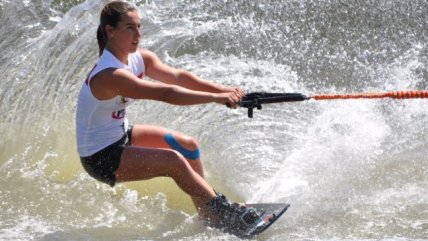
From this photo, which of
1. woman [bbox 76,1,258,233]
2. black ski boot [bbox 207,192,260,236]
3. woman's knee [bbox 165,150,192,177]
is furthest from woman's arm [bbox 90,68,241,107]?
black ski boot [bbox 207,192,260,236]

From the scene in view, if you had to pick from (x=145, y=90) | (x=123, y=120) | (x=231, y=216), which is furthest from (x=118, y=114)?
(x=231, y=216)

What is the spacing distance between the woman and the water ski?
47mm

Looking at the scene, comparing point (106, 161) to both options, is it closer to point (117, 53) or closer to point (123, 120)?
point (123, 120)

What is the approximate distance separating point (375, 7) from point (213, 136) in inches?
157

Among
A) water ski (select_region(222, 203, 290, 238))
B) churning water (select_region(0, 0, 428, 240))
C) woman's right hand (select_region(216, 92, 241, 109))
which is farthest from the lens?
churning water (select_region(0, 0, 428, 240))

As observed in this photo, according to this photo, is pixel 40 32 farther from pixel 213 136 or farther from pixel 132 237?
pixel 132 237

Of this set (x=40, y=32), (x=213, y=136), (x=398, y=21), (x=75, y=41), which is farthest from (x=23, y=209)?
(x=398, y=21)

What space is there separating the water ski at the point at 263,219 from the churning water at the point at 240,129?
2.5 inches

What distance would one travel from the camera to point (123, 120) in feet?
16.1

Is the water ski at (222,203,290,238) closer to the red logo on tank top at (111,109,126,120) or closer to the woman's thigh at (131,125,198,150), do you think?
the woman's thigh at (131,125,198,150)

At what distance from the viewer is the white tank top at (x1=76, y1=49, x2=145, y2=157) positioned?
4.71 meters

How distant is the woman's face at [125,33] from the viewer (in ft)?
15.2

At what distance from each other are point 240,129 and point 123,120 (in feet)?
5.03

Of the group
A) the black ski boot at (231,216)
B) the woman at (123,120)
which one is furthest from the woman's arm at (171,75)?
the black ski boot at (231,216)
